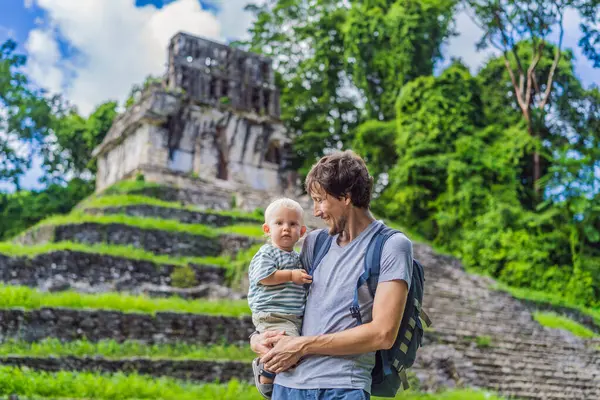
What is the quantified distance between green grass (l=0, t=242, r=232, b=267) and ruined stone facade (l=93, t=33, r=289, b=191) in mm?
9629

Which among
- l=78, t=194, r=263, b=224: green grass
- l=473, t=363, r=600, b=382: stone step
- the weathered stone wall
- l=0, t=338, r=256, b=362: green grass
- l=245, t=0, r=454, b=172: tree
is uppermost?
l=245, t=0, r=454, b=172: tree

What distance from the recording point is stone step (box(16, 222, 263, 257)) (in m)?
16.4

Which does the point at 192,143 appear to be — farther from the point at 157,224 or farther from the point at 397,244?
the point at 397,244

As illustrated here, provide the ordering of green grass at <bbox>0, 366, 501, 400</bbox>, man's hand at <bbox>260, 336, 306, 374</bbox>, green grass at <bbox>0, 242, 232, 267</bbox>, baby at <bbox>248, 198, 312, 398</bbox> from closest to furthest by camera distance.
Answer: man's hand at <bbox>260, 336, 306, 374</bbox>, baby at <bbox>248, 198, 312, 398</bbox>, green grass at <bbox>0, 366, 501, 400</bbox>, green grass at <bbox>0, 242, 232, 267</bbox>

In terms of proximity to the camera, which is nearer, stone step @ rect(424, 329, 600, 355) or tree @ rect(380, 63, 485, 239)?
stone step @ rect(424, 329, 600, 355)

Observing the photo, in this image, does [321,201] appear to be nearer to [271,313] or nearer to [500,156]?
[271,313]

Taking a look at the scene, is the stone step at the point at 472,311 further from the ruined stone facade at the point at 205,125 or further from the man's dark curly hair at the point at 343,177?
the ruined stone facade at the point at 205,125

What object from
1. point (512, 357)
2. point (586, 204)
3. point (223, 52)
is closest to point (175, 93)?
point (223, 52)

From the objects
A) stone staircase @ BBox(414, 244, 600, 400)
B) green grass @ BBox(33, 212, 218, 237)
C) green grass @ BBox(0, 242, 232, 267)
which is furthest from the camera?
green grass @ BBox(33, 212, 218, 237)

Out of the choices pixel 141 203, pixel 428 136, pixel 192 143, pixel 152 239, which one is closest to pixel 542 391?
pixel 152 239

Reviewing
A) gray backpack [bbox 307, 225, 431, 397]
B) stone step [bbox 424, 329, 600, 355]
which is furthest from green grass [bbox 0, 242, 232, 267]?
gray backpack [bbox 307, 225, 431, 397]

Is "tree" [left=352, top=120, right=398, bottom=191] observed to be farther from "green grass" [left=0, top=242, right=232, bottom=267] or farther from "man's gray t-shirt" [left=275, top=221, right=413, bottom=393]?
"man's gray t-shirt" [left=275, top=221, right=413, bottom=393]

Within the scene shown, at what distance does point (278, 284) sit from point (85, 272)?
11.3 meters

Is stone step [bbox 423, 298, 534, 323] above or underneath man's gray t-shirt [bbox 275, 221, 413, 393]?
underneath
